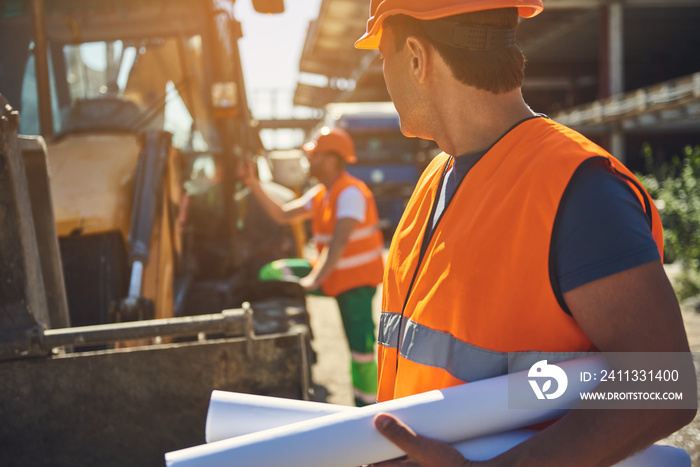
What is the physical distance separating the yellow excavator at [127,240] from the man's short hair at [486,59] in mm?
1236

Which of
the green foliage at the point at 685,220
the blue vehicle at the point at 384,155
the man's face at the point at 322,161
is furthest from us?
the blue vehicle at the point at 384,155

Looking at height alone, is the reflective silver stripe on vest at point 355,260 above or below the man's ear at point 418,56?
Answer: below

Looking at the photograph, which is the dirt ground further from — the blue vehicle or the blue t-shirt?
the blue vehicle

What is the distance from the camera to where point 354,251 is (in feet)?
15.3

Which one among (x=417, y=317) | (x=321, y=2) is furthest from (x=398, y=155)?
(x=417, y=317)

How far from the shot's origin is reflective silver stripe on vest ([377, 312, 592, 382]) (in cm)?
129

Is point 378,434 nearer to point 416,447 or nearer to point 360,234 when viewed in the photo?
point 416,447

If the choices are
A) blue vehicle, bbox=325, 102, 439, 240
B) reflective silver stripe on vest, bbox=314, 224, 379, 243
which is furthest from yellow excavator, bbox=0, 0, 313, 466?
blue vehicle, bbox=325, 102, 439, 240

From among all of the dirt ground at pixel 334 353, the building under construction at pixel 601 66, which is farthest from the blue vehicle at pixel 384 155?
the dirt ground at pixel 334 353

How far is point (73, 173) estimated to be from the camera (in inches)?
128

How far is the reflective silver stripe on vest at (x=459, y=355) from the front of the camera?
129 centimetres

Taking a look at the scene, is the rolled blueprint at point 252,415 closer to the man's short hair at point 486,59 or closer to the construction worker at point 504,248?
the construction worker at point 504,248

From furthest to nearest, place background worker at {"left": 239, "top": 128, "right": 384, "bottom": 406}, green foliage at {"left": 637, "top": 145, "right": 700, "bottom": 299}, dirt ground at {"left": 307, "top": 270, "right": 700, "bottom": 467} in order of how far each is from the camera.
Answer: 1. green foliage at {"left": 637, "top": 145, "right": 700, "bottom": 299}
2. dirt ground at {"left": 307, "top": 270, "right": 700, "bottom": 467}
3. background worker at {"left": 239, "top": 128, "right": 384, "bottom": 406}

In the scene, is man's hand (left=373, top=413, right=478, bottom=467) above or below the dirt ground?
above
